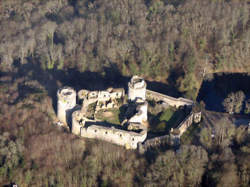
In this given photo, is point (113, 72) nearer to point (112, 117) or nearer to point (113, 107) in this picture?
point (113, 107)

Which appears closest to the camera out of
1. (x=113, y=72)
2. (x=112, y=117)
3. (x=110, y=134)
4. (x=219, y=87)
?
(x=110, y=134)

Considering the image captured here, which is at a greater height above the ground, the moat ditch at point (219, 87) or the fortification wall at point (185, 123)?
the moat ditch at point (219, 87)

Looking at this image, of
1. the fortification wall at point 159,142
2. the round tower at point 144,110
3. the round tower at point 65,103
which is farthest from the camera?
the round tower at point 65,103

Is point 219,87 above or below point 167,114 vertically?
above

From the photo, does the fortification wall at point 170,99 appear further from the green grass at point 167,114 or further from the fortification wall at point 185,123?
the fortification wall at point 185,123

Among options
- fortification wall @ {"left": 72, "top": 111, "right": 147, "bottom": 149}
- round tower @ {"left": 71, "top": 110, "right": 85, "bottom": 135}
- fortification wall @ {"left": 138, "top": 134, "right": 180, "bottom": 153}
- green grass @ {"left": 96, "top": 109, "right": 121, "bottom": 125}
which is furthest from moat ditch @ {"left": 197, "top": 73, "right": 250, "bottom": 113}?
round tower @ {"left": 71, "top": 110, "right": 85, "bottom": 135}

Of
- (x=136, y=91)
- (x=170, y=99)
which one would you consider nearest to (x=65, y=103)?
(x=136, y=91)

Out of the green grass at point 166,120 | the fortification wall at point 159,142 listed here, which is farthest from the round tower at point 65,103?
the fortification wall at point 159,142
